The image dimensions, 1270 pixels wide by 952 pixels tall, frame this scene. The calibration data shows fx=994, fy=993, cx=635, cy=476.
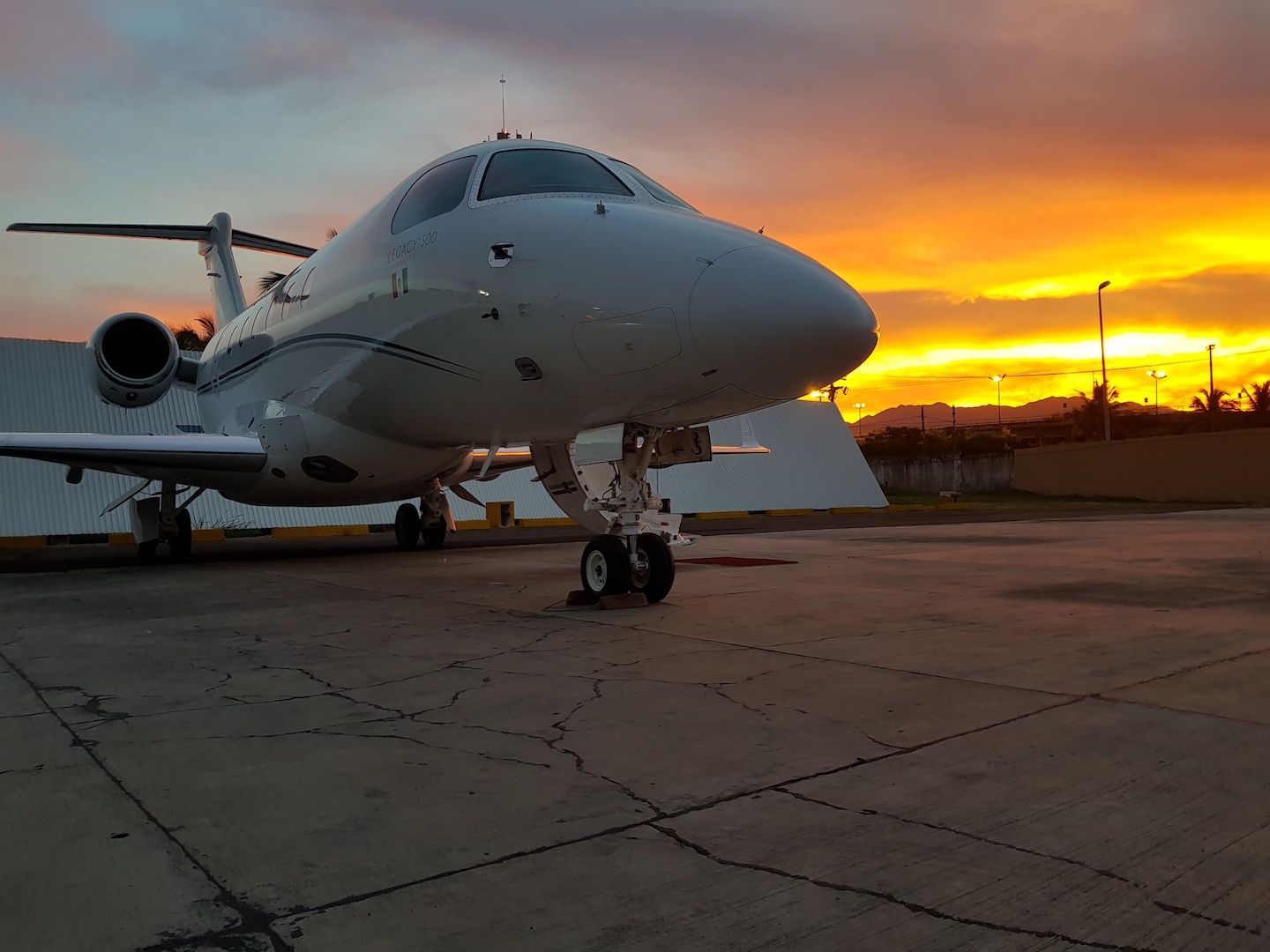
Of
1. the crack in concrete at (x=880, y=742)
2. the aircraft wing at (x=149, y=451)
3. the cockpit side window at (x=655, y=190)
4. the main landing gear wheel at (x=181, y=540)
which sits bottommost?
the crack in concrete at (x=880, y=742)

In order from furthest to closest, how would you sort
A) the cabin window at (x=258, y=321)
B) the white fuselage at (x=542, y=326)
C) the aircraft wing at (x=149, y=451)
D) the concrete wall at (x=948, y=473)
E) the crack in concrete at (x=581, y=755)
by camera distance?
the concrete wall at (x=948, y=473) → the cabin window at (x=258, y=321) → the aircraft wing at (x=149, y=451) → the white fuselage at (x=542, y=326) → the crack in concrete at (x=581, y=755)

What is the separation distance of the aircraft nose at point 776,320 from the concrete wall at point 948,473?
40.7 meters

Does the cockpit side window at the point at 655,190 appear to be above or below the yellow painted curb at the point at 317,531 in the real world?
above

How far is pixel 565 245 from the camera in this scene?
6.39 m

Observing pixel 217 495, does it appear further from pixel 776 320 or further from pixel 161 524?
pixel 776 320

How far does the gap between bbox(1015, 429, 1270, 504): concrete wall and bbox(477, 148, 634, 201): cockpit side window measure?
107ft

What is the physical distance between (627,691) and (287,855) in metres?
2.00

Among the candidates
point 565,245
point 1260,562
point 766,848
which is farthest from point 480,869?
point 1260,562

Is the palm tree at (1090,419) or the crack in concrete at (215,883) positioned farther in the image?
the palm tree at (1090,419)

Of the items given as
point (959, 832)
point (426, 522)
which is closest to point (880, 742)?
point (959, 832)

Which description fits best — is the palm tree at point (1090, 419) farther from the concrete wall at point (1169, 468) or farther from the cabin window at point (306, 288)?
the cabin window at point (306, 288)

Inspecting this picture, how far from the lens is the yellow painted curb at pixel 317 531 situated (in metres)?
22.8

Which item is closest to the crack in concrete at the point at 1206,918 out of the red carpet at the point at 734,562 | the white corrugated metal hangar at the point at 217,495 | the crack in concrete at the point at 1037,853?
the crack in concrete at the point at 1037,853

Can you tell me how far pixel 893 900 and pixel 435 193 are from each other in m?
6.91
